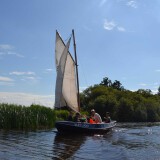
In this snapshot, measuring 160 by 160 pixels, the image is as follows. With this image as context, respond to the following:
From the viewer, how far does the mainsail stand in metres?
31.7

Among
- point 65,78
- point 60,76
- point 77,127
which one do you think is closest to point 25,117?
point 60,76

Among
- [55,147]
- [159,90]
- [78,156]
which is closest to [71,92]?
[55,147]

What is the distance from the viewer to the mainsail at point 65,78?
3167cm

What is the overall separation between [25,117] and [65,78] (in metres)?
5.40

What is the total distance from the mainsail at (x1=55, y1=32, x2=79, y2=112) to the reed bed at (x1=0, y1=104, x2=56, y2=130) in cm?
307

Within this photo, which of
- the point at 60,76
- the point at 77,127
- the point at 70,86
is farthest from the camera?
the point at 70,86

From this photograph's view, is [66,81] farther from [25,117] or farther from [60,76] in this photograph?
[25,117]

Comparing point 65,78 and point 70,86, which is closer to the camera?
point 65,78

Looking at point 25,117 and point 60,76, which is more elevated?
point 60,76

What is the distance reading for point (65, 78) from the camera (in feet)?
105

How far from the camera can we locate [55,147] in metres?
20.2

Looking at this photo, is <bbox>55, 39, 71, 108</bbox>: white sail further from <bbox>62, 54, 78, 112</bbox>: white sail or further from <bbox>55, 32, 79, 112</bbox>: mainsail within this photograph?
→ <bbox>62, 54, 78, 112</bbox>: white sail

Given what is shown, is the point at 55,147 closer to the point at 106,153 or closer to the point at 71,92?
the point at 106,153

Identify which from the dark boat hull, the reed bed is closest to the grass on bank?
the reed bed
